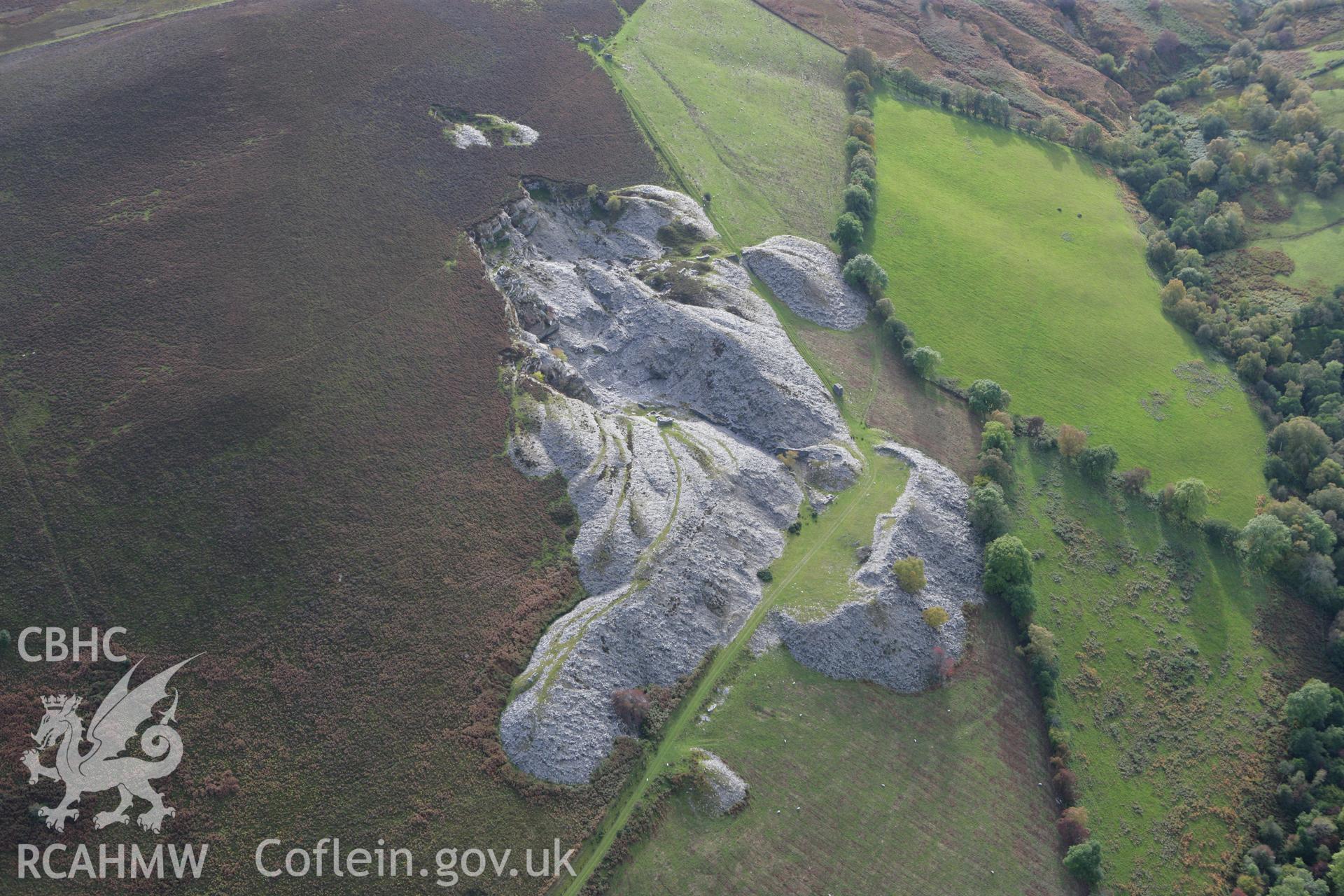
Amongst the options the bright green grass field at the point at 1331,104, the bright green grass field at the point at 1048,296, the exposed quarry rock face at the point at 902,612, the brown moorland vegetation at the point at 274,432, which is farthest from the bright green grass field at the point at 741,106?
the bright green grass field at the point at 1331,104

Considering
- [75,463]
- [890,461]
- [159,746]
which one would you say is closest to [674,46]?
[890,461]

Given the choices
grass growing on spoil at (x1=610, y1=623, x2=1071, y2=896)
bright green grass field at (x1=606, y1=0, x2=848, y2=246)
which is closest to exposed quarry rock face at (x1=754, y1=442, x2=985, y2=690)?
grass growing on spoil at (x1=610, y1=623, x2=1071, y2=896)

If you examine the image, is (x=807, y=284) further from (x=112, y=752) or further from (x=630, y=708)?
(x=112, y=752)

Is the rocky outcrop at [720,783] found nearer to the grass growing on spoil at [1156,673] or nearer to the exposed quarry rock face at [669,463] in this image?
the exposed quarry rock face at [669,463]

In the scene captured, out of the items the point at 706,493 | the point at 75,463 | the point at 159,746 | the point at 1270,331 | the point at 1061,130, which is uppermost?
the point at 1061,130

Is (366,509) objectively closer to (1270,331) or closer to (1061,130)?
(1270,331)

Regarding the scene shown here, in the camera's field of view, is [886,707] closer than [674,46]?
Yes

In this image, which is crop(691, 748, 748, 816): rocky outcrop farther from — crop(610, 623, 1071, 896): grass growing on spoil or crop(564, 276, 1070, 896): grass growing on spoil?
crop(564, 276, 1070, 896): grass growing on spoil

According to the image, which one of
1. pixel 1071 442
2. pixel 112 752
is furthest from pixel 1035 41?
pixel 112 752

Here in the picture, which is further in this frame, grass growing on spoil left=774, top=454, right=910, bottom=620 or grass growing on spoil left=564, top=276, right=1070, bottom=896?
grass growing on spoil left=774, top=454, right=910, bottom=620
